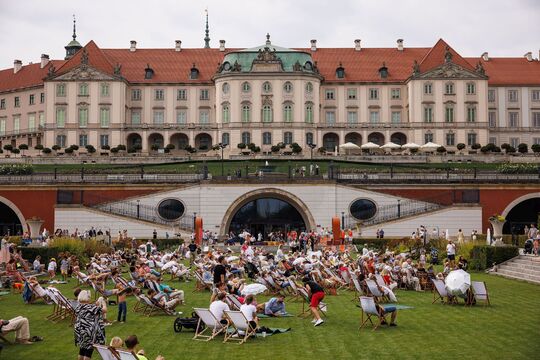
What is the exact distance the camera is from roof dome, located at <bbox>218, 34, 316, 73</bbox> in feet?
282

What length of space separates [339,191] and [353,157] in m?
21.6

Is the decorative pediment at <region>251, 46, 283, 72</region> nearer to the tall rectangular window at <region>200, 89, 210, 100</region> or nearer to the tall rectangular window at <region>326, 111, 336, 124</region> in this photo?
the tall rectangular window at <region>200, 89, 210, 100</region>

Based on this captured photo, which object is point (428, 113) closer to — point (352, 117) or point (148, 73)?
point (352, 117)

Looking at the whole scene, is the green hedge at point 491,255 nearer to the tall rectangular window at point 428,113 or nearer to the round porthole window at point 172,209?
the round porthole window at point 172,209

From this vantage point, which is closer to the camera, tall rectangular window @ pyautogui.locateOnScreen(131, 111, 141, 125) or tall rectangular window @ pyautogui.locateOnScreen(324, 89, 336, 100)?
tall rectangular window @ pyautogui.locateOnScreen(324, 89, 336, 100)

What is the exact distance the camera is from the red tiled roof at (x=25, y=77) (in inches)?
3807

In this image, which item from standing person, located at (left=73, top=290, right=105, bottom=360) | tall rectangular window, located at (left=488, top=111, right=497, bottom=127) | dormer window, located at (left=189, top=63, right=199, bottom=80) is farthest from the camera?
tall rectangular window, located at (left=488, top=111, right=497, bottom=127)

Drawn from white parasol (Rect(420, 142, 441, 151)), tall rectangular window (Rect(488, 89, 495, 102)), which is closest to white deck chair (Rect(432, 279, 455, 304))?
white parasol (Rect(420, 142, 441, 151))

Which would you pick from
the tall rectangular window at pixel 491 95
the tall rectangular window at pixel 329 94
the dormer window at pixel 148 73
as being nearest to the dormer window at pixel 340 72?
the tall rectangular window at pixel 329 94

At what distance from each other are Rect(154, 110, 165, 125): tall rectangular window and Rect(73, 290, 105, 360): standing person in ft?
246

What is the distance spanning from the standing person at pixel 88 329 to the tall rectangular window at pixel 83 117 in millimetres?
72967

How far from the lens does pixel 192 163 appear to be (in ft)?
232

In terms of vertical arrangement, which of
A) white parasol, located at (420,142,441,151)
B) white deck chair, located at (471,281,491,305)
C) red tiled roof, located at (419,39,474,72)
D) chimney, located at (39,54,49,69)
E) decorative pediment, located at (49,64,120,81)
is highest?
chimney, located at (39,54,49,69)

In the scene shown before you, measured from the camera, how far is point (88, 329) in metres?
15.3
